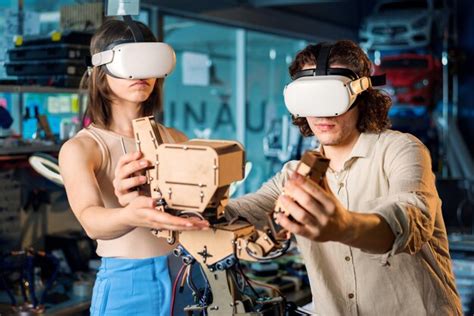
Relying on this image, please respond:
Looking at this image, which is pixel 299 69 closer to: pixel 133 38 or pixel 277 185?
pixel 277 185

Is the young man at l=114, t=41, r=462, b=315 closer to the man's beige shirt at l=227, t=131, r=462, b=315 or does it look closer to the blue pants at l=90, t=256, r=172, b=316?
the man's beige shirt at l=227, t=131, r=462, b=315

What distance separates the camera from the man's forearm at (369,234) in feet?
4.40

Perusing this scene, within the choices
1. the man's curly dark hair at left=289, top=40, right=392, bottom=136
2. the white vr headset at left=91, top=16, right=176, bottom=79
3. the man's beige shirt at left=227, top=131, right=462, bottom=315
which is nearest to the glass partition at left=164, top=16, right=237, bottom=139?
the white vr headset at left=91, top=16, right=176, bottom=79

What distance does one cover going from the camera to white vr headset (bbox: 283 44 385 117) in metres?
1.71

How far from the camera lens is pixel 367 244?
139 centimetres

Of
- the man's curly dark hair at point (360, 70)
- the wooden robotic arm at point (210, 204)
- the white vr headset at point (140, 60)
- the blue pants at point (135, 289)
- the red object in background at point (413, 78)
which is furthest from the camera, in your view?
the red object in background at point (413, 78)

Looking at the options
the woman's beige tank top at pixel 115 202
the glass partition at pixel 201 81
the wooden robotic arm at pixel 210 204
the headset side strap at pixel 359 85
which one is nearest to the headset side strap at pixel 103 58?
the woman's beige tank top at pixel 115 202

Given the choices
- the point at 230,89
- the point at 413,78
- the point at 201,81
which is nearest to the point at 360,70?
the point at 201,81

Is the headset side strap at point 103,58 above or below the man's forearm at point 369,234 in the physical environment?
above

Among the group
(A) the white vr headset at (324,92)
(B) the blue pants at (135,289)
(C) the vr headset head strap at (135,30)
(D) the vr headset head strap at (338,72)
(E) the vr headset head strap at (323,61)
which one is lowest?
(B) the blue pants at (135,289)

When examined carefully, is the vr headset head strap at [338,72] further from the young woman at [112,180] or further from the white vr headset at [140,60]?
the young woman at [112,180]

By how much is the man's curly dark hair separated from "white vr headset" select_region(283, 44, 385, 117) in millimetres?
41

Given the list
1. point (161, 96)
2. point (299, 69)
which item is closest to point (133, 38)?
point (161, 96)

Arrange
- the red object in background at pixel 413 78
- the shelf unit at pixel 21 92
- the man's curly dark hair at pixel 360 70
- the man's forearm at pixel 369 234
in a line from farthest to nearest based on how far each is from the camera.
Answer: the red object in background at pixel 413 78
the shelf unit at pixel 21 92
the man's curly dark hair at pixel 360 70
the man's forearm at pixel 369 234
